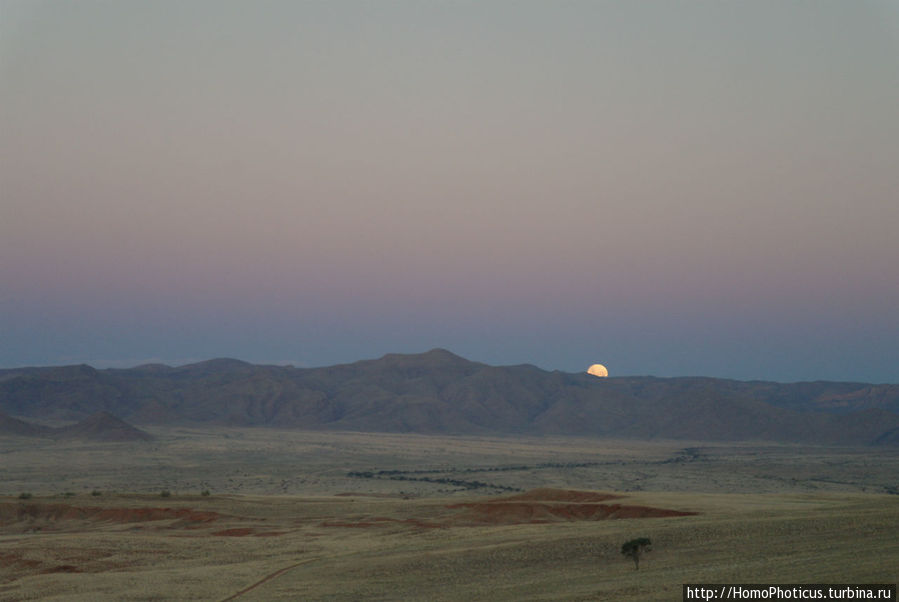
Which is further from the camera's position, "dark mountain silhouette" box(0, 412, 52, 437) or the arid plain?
"dark mountain silhouette" box(0, 412, 52, 437)

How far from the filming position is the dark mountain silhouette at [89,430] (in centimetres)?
13400

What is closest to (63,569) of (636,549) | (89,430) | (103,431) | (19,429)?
(636,549)

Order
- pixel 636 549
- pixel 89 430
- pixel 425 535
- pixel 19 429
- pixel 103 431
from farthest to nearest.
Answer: pixel 89 430 → pixel 103 431 → pixel 19 429 → pixel 425 535 → pixel 636 549

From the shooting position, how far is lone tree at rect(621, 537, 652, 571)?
23897 mm

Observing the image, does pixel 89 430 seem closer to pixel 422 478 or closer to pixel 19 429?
pixel 19 429

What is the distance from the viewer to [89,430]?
457 feet

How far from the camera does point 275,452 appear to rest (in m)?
117

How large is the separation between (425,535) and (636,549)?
510 inches

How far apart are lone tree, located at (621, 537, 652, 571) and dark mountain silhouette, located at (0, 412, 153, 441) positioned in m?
121

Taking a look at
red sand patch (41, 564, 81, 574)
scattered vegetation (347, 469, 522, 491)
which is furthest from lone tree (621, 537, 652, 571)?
scattered vegetation (347, 469, 522, 491)

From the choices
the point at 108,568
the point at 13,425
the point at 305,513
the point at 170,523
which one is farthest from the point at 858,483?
the point at 13,425

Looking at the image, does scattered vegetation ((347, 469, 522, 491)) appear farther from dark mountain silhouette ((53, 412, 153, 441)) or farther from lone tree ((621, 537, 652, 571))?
dark mountain silhouette ((53, 412, 153, 441))

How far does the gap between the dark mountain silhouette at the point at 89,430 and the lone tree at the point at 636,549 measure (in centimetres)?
12097

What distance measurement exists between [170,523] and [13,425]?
359 ft
